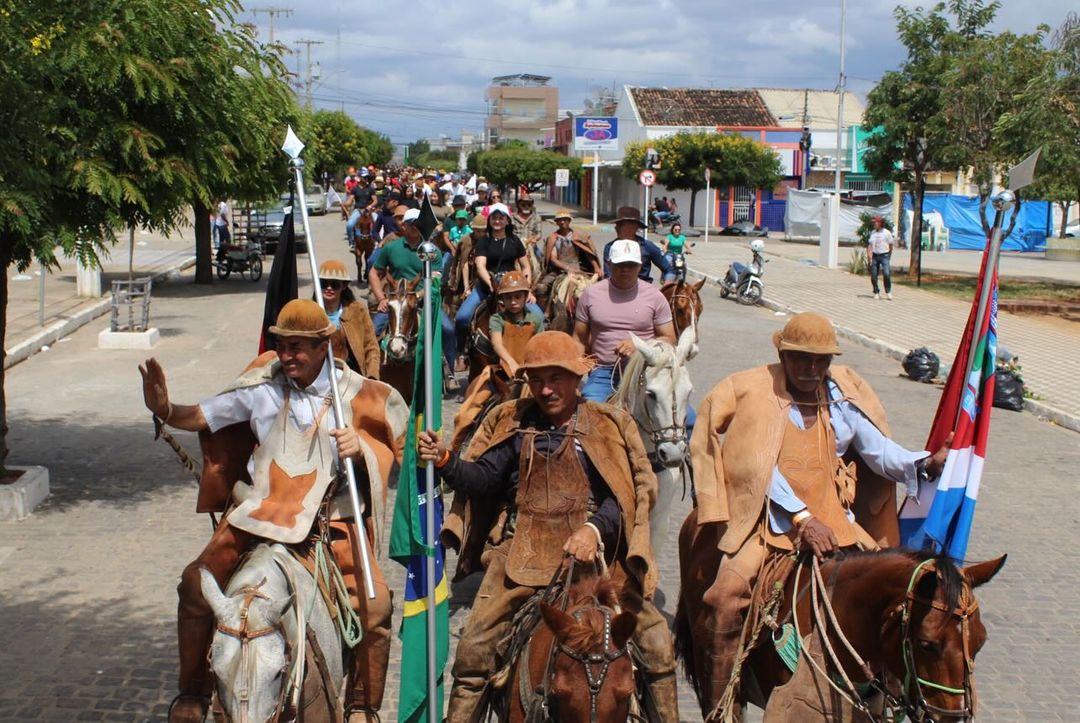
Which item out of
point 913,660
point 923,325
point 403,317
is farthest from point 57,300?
point 913,660

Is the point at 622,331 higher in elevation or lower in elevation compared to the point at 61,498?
higher

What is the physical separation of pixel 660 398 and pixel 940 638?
318 centimetres

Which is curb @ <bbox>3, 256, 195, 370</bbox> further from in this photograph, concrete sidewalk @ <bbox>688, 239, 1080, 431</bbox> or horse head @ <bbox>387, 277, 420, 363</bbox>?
concrete sidewalk @ <bbox>688, 239, 1080, 431</bbox>

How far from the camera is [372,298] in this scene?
1366 cm

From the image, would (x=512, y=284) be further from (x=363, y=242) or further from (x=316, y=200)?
(x=316, y=200)

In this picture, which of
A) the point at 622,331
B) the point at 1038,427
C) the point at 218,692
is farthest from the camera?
the point at 1038,427

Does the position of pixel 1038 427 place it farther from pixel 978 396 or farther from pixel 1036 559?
pixel 978 396

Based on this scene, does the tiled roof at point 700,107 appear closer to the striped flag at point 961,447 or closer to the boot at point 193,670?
the striped flag at point 961,447

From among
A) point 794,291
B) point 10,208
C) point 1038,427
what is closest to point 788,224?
point 794,291

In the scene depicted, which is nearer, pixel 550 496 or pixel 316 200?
pixel 550 496

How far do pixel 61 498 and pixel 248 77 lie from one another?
4265mm

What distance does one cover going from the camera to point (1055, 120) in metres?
25.2

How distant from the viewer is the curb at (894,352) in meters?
15.3

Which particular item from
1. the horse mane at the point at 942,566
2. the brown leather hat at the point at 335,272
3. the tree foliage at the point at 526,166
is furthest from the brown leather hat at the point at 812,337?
the tree foliage at the point at 526,166
